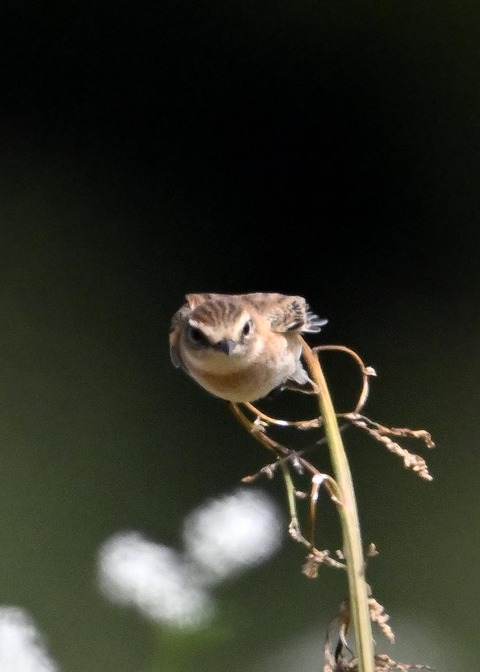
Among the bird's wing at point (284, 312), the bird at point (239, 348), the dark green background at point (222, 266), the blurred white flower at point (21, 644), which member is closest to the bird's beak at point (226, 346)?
the bird at point (239, 348)

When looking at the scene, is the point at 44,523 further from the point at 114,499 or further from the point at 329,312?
the point at 329,312

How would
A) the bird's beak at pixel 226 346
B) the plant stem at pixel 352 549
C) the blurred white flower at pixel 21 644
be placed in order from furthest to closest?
the blurred white flower at pixel 21 644, the bird's beak at pixel 226 346, the plant stem at pixel 352 549

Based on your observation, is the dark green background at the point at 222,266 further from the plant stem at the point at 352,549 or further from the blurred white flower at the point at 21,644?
the plant stem at the point at 352,549

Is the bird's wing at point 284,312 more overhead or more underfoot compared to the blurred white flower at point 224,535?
more overhead

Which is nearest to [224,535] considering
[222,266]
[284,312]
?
[222,266]

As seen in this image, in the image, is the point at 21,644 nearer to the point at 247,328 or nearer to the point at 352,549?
the point at 247,328

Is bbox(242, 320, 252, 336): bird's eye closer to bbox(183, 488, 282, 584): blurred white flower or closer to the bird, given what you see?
the bird

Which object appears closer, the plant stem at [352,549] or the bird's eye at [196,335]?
the plant stem at [352,549]

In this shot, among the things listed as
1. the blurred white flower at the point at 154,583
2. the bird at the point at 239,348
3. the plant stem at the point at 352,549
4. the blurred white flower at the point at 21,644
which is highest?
the bird at the point at 239,348
